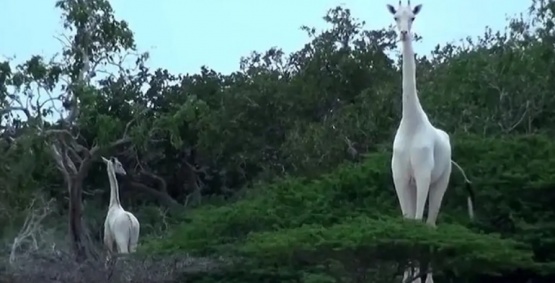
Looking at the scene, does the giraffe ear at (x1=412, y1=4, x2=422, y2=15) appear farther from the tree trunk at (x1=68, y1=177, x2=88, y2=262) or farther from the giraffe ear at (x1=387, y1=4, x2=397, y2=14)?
the tree trunk at (x1=68, y1=177, x2=88, y2=262)

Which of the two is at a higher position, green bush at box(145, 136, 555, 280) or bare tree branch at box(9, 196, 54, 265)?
bare tree branch at box(9, 196, 54, 265)

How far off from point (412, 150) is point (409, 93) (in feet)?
1.66

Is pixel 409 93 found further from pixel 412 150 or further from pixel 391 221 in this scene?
pixel 391 221

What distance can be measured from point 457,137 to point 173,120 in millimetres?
5702

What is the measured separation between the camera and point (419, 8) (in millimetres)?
10109

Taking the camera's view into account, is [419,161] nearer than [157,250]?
Yes

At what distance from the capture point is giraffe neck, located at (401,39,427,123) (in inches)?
384

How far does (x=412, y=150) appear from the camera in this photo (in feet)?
31.7

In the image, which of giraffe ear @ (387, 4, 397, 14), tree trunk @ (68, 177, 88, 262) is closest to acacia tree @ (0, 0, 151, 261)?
tree trunk @ (68, 177, 88, 262)

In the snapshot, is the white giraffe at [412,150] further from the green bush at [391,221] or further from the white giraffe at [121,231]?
the white giraffe at [121,231]

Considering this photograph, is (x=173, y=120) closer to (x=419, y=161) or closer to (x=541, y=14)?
(x=541, y=14)

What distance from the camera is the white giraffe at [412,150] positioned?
9617 millimetres

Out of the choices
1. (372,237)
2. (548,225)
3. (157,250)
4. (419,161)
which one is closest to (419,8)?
(419,161)

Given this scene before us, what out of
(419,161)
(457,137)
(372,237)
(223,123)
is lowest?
(372,237)
